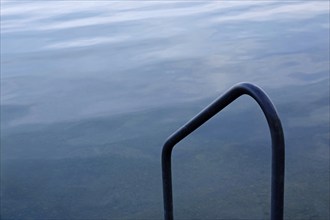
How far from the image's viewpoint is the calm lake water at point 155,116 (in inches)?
176

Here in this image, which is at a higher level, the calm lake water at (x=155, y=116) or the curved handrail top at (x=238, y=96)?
the curved handrail top at (x=238, y=96)

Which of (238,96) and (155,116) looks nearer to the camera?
(238,96)

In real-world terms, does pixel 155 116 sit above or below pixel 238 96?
below

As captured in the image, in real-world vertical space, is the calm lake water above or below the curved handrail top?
below

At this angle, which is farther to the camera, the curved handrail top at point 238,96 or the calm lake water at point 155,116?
the calm lake water at point 155,116

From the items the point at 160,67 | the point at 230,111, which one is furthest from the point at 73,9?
the point at 230,111

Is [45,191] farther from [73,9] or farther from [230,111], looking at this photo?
[73,9]

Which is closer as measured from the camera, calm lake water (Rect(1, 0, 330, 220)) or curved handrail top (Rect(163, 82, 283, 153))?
curved handrail top (Rect(163, 82, 283, 153))

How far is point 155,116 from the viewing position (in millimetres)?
6477

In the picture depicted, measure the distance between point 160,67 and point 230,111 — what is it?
2427 millimetres

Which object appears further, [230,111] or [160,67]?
[160,67]

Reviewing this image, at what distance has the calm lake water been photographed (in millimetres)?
4461

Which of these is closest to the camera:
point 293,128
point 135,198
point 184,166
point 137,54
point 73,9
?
point 135,198

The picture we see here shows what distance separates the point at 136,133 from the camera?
5.94 meters
